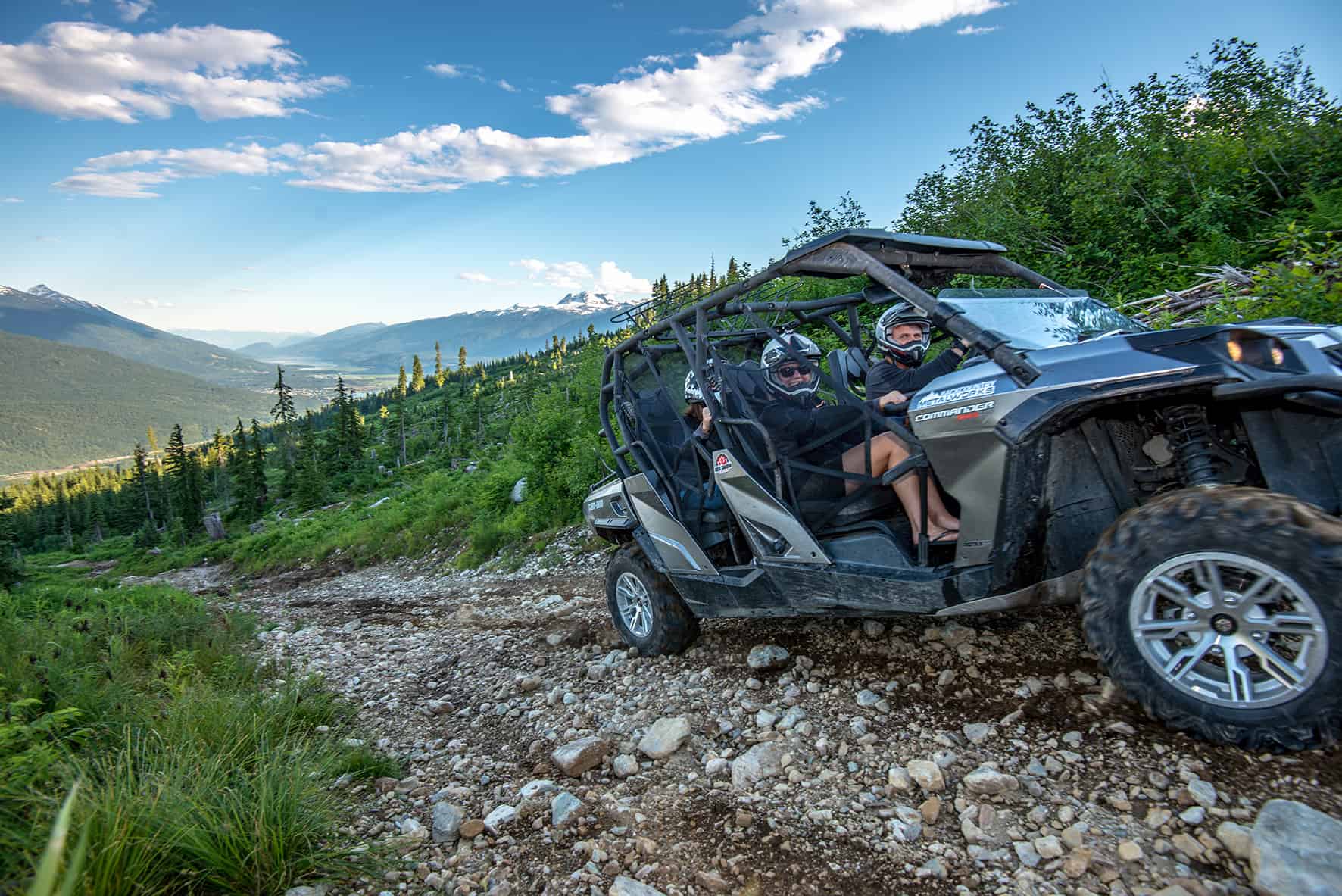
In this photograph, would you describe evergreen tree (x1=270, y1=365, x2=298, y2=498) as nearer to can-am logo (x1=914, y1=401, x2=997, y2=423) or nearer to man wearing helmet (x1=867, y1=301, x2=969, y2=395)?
man wearing helmet (x1=867, y1=301, x2=969, y2=395)

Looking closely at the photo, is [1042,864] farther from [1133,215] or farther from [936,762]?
[1133,215]

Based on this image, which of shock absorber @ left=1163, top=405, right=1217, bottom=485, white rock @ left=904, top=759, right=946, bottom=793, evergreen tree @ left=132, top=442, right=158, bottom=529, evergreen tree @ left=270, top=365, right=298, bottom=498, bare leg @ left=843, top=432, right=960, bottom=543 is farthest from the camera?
evergreen tree @ left=132, top=442, right=158, bottom=529

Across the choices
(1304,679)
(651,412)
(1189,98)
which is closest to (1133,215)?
(1189,98)

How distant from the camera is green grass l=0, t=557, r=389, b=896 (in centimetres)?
264

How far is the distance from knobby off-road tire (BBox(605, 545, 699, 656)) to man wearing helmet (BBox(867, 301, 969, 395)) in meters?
2.29

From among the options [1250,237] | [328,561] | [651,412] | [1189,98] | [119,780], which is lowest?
[328,561]

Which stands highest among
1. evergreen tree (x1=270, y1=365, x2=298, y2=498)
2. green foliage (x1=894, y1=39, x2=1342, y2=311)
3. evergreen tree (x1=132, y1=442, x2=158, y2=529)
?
green foliage (x1=894, y1=39, x2=1342, y2=311)

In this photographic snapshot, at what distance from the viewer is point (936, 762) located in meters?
3.37

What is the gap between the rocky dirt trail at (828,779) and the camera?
2.66m

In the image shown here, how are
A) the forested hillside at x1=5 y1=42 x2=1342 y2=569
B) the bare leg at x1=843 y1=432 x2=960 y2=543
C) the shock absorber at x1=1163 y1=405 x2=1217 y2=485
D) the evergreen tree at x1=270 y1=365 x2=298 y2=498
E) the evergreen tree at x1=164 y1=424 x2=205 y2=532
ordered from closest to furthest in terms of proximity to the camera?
1. the shock absorber at x1=1163 y1=405 x2=1217 y2=485
2. the bare leg at x1=843 y1=432 x2=960 y2=543
3. the forested hillside at x1=5 y1=42 x2=1342 y2=569
4. the evergreen tree at x1=164 y1=424 x2=205 y2=532
5. the evergreen tree at x1=270 y1=365 x2=298 y2=498

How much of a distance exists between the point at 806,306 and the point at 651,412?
1.45 m

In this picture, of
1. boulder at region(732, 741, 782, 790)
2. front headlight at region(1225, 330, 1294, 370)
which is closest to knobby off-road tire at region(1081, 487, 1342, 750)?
front headlight at region(1225, 330, 1294, 370)

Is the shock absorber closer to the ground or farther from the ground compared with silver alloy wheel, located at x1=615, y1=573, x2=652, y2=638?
farther from the ground

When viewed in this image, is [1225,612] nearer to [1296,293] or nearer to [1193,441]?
[1193,441]
